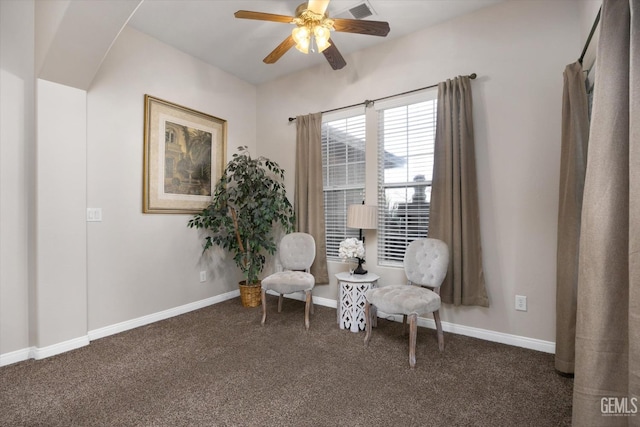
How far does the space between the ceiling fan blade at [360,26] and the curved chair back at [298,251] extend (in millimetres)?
2046

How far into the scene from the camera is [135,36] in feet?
9.61

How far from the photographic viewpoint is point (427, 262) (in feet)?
8.41

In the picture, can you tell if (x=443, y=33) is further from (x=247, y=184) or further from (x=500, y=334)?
(x=500, y=334)

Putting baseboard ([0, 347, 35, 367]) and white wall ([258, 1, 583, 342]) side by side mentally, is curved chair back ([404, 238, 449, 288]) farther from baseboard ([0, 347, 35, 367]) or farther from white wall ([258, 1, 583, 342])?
baseboard ([0, 347, 35, 367])

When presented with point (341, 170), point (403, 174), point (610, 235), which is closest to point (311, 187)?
point (341, 170)

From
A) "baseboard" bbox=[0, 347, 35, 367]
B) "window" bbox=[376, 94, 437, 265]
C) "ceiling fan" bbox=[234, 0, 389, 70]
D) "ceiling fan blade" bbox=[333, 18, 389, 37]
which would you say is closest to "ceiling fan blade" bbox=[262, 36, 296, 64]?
"ceiling fan" bbox=[234, 0, 389, 70]

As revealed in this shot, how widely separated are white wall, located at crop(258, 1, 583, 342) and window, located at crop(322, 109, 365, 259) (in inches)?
35.0

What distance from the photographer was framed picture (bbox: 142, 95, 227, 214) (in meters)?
3.06

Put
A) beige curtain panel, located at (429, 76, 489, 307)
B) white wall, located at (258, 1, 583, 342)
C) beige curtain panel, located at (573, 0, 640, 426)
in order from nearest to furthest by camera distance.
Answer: beige curtain panel, located at (573, 0, 640, 426)
white wall, located at (258, 1, 583, 342)
beige curtain panel, located at (429, 76, 489, 307)

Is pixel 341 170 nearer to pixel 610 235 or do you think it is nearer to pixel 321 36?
pixel 321 36

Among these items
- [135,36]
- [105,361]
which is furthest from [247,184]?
[105,361]

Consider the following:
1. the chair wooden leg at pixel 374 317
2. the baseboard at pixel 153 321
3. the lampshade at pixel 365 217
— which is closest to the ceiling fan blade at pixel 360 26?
the lampshade at pixel 365 217

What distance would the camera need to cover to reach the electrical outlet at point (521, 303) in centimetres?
246

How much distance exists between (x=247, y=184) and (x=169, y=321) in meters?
1.71
